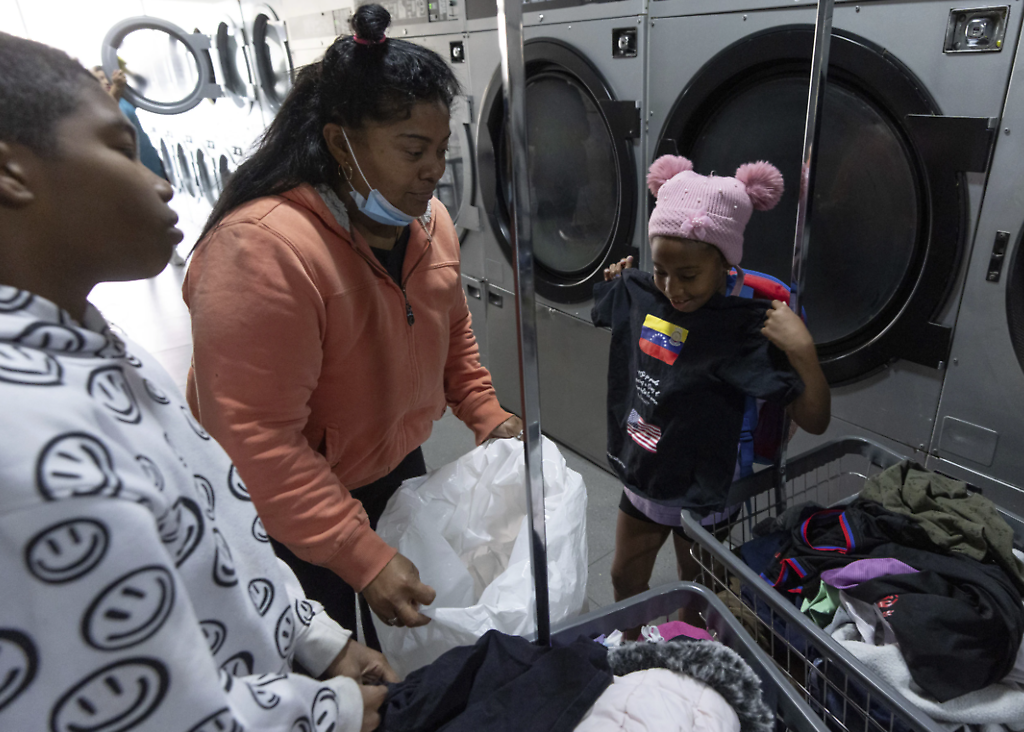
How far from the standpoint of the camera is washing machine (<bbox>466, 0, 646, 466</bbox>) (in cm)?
167

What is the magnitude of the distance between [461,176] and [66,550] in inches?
85.8

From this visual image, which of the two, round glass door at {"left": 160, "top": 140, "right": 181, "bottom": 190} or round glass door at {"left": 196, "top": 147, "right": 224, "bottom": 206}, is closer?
round glass door at {"left": 196, "top": 147, "right": 224, "bottom": 206}

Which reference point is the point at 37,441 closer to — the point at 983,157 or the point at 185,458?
the point at 185,458

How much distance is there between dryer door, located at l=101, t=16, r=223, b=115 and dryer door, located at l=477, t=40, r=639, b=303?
7.88 feet

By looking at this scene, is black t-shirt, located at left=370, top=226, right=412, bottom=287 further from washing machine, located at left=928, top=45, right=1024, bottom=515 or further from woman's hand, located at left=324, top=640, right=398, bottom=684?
washing machine, located at left=928, top=45, right=1024, bottom=515

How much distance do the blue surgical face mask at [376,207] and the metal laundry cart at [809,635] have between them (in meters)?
0.58

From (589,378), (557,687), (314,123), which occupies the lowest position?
(589,378)

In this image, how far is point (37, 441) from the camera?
340 mm

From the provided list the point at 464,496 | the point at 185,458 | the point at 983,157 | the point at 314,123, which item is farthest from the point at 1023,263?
the point at 185,458

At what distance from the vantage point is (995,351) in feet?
3.66

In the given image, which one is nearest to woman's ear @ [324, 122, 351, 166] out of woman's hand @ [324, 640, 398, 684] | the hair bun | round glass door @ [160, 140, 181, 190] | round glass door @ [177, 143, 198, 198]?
the hair bun

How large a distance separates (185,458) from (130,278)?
0.15m

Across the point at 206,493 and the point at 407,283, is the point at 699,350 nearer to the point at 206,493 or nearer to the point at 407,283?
the point at 407,283

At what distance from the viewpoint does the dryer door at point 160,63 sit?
11.6ft
